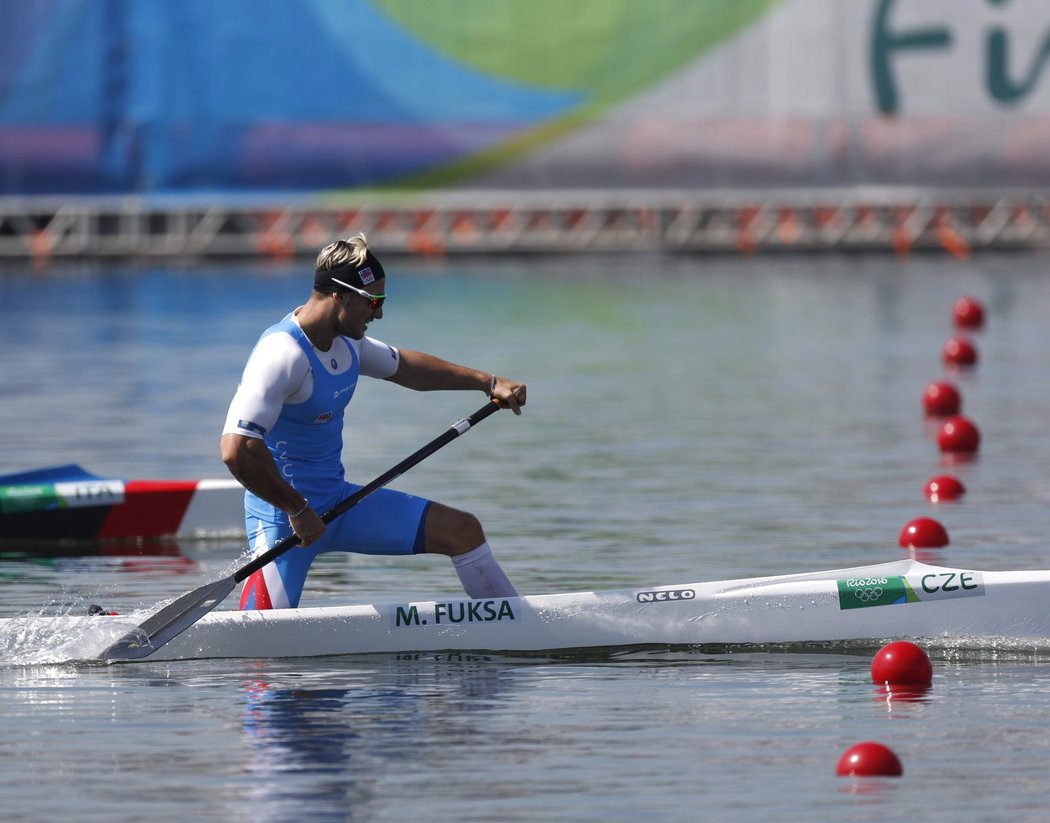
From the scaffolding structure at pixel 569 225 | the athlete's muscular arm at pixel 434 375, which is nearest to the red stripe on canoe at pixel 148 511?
the athlete's muscular arm at pixel 434 375

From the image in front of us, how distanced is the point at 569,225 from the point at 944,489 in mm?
30329

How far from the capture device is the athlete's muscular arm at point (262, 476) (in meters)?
10.1

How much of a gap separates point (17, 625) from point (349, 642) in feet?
4.97

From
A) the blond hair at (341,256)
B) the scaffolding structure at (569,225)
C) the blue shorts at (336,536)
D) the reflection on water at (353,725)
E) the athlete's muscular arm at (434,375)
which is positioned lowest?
the reflection on water at (353,725)

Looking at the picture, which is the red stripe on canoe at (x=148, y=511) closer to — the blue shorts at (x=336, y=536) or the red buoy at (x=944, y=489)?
the blue shorts at (x=336, y=536)

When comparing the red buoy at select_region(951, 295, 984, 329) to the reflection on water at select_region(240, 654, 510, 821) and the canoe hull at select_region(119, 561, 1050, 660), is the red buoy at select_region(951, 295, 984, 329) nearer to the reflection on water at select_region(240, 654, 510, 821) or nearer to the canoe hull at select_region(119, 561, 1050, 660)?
the canoe hull at select_region(119, 561, 1050, 660)

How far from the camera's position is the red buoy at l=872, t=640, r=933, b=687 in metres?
9.79

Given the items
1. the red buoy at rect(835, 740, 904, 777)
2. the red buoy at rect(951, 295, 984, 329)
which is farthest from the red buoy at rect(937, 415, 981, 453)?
the red buoy at rect(951, 295, 984, 329)

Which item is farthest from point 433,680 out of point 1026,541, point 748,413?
point 748,413

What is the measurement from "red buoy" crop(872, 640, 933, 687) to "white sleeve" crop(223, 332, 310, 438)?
2.74m

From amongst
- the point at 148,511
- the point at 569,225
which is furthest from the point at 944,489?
the point at 569,225

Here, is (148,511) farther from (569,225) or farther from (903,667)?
(569,225)

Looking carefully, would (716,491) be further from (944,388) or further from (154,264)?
(154,264)

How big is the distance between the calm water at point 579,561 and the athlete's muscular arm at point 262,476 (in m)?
0.69
